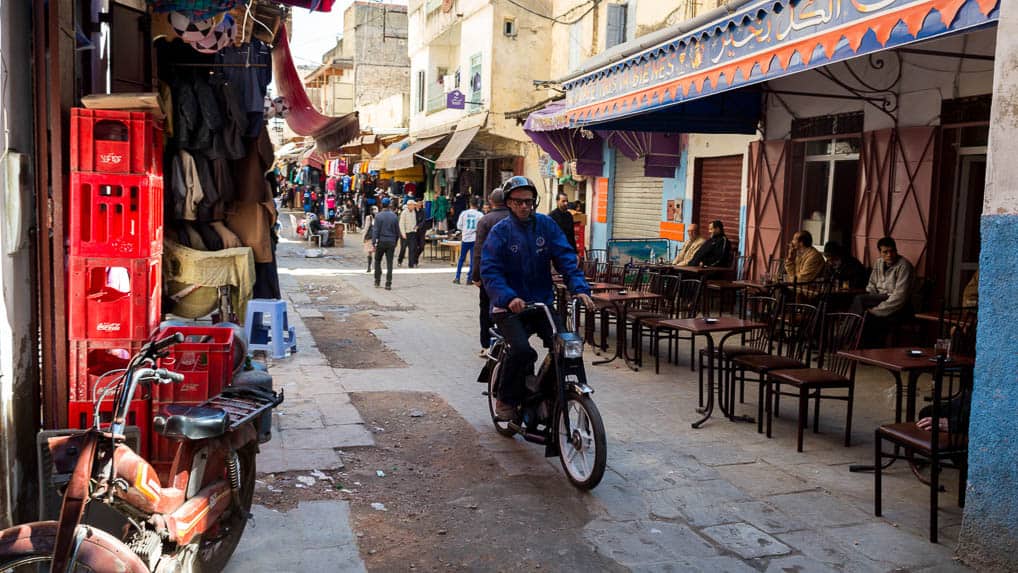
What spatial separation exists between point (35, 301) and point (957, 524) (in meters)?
5.17

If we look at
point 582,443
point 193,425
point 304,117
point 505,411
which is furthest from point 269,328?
point 193,425

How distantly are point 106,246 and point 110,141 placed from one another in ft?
1.84

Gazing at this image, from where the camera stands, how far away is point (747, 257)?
12914 mm

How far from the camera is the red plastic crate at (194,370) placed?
4559 mm

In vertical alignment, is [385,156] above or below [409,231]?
above

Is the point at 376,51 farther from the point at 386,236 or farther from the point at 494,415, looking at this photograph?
the point at 494,415

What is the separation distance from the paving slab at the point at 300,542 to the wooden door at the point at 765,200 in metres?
9.02

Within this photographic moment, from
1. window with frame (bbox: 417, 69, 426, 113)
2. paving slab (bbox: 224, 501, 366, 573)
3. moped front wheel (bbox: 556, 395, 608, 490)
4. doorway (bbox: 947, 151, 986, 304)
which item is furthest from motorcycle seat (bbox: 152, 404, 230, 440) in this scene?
window with frame (bbox: 417, 69, 426, 113)

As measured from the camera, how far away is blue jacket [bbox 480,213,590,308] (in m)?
5.74

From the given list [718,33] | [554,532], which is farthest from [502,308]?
[718,33]

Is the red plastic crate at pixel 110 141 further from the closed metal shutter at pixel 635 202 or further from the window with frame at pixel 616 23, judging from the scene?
the window with frame at pixel 616 23

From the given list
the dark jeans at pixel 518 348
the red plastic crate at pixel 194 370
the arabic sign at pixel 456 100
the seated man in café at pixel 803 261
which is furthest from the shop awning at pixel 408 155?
the red plastic crate at pixel 194 370

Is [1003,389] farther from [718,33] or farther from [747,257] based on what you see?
[747,257]

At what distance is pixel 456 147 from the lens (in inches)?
894
